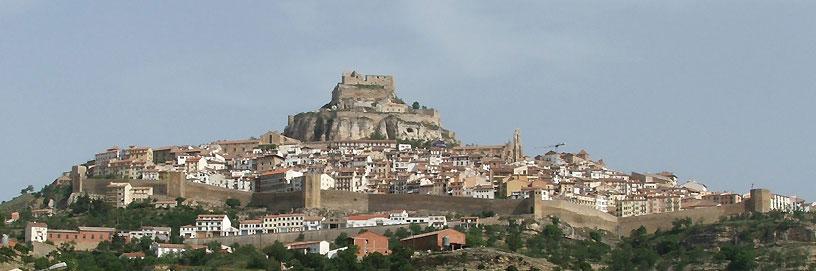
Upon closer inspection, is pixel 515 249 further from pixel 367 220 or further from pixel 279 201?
pixel 279 201

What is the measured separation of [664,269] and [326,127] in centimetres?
2619

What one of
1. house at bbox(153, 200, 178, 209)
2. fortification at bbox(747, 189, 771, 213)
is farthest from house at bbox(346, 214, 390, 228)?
fortification at bbox(747, 189, 771, 213)

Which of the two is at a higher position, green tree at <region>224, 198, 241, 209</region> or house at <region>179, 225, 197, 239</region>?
green tree at <region>224, 198, 241, 209</region>

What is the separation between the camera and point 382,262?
7050cm

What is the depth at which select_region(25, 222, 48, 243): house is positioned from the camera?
3086 inches

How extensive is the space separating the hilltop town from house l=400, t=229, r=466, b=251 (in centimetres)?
7

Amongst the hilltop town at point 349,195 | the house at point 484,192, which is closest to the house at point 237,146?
the hilltop town at point 349,195

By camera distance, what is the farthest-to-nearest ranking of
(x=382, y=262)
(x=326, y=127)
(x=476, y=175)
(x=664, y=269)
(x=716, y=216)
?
(x=326, y=127) → (x=476, y=175) → (x=716, y=216) → (x=664, y=269) → (x=382, y=262)

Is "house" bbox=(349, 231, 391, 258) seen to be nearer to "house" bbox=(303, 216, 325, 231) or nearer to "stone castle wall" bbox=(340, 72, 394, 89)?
"house" bbox=(303, 216, 325, 231)

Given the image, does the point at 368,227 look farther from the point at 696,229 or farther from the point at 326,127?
the point at 326,127

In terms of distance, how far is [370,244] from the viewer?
74.6 metres

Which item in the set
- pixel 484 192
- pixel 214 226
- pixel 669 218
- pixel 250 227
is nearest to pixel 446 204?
pixel 484 192

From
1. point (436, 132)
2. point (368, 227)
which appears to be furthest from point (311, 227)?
point (436, 132)

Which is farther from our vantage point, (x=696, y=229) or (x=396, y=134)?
(x=396, y=134)
